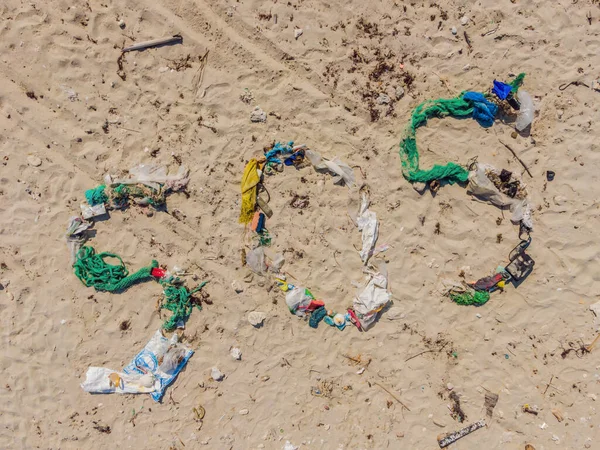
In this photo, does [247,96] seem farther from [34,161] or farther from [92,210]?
[34,161]

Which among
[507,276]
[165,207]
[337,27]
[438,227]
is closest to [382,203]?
[438,227]

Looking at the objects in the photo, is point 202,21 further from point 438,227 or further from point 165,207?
point 438,227

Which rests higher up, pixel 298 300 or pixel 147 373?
pixel 298 300

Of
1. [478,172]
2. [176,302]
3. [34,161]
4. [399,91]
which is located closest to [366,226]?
[478,172]

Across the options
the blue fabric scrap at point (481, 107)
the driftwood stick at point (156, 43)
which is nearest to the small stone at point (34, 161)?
the driftwood stick at point (156, 43)

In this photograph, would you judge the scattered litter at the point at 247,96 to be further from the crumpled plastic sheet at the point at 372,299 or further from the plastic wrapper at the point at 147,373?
the plastic wrapper at the point at 147,373

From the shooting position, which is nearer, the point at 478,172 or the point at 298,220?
the point at 478,172
